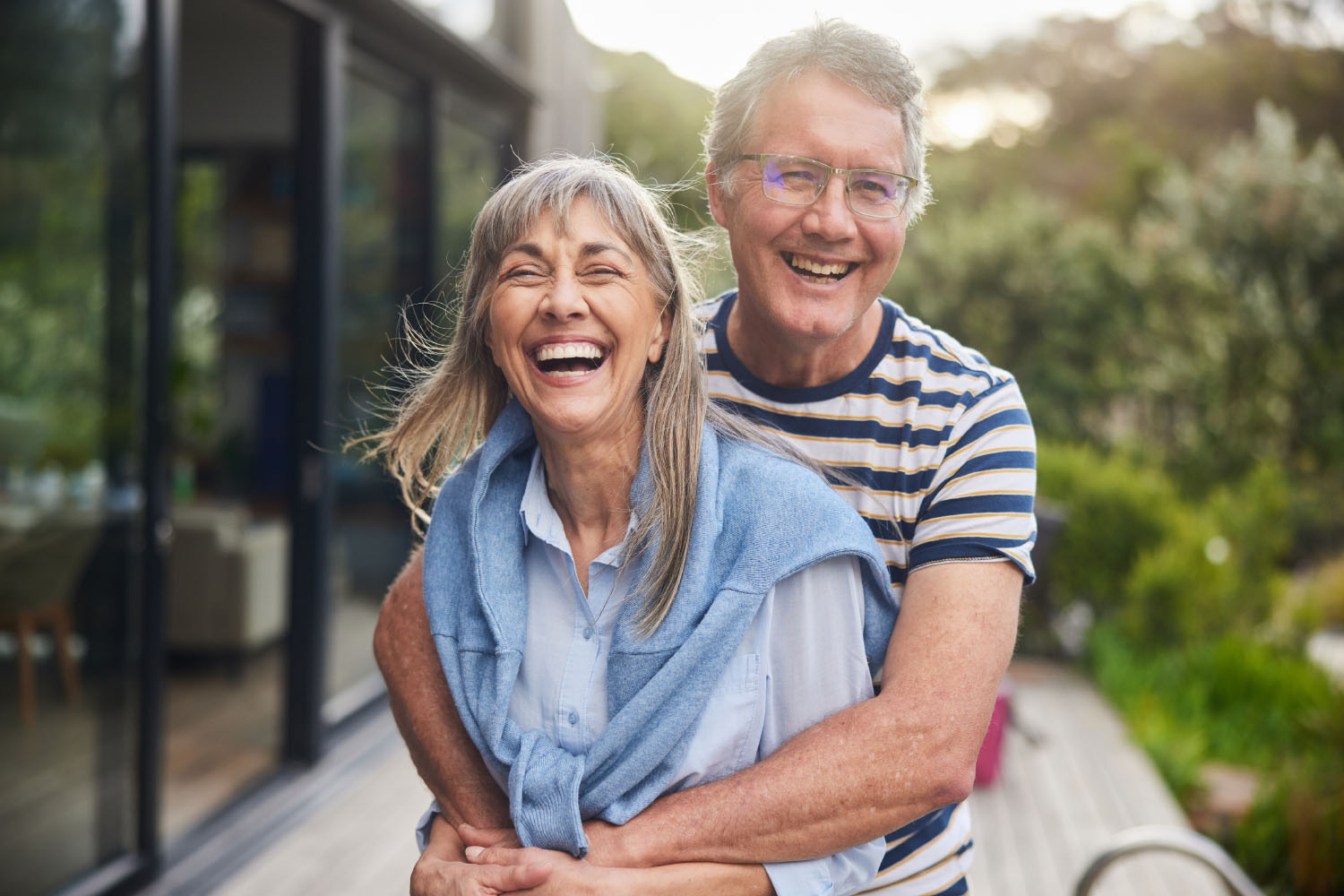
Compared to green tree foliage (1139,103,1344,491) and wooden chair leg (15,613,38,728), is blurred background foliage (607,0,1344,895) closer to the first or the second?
green tree foliage (1139,103,1344,491)

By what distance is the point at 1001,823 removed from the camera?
387cm

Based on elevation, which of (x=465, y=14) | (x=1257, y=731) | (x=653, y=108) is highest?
(x=653, y=108)

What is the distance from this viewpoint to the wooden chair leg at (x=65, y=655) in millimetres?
2709

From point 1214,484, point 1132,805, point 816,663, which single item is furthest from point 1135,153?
point 816,663

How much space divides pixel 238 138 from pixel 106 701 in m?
4.45

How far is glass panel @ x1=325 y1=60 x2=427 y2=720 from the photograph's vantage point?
429cm

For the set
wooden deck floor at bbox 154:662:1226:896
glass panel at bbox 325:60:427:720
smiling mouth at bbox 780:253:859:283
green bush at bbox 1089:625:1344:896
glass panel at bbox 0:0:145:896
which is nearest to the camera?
smiling mouth at bbox 780:253:859:283

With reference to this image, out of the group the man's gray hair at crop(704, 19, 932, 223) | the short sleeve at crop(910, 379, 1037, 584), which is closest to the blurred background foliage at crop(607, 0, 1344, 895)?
the man's gray hair at crop(704, 19, 932, 223)

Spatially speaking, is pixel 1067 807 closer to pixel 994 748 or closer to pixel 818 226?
pixel 994 748

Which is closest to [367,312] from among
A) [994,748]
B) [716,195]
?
[994,748]

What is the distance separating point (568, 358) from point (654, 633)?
0.31 m

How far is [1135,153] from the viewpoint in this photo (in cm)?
1641

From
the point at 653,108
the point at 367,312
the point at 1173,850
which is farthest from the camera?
the point at 653,108

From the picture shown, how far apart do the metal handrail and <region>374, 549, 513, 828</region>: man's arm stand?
5.25 ft
